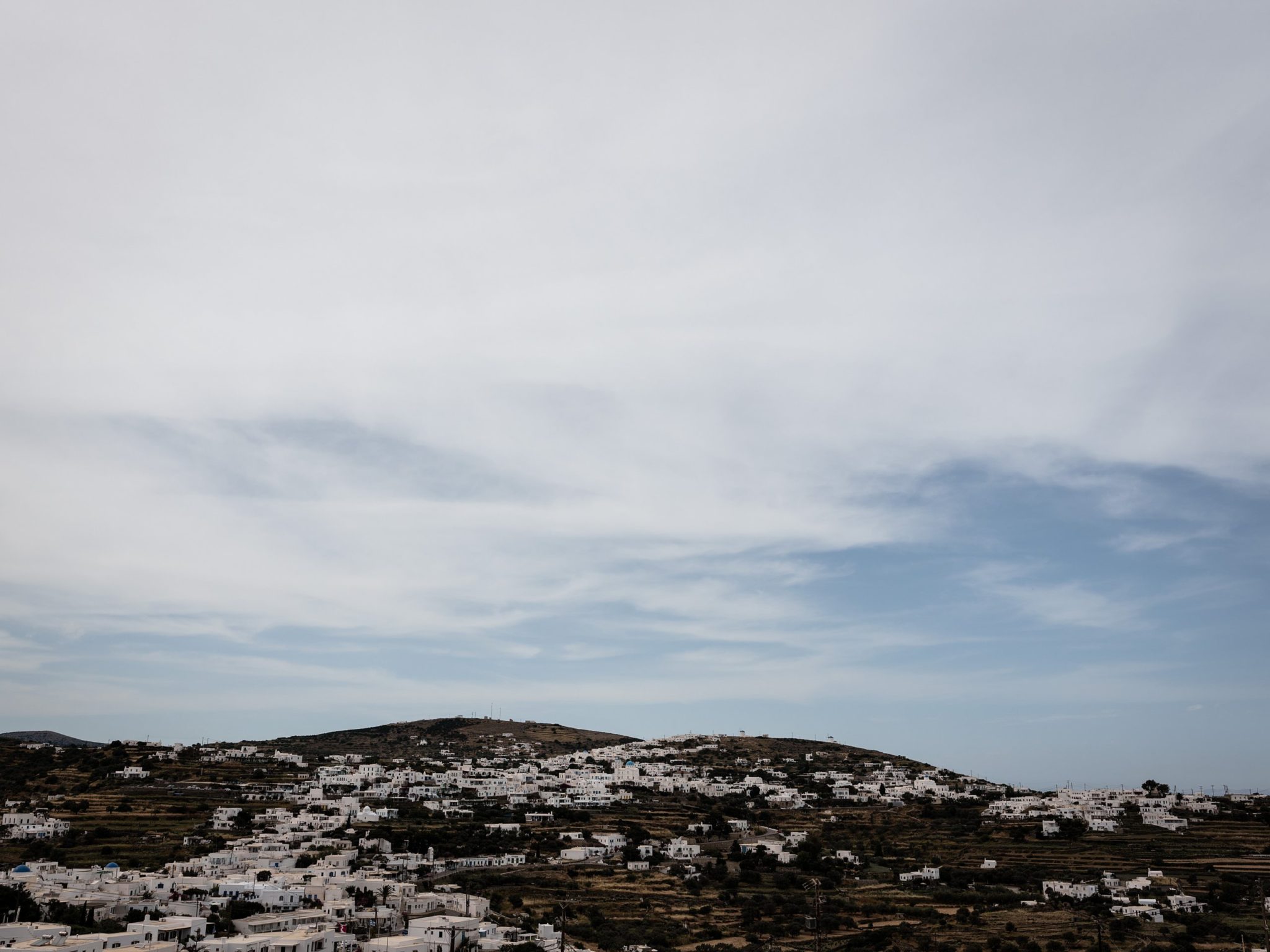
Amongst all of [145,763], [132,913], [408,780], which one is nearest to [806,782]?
[408,780]

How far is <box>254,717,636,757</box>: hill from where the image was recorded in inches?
6038

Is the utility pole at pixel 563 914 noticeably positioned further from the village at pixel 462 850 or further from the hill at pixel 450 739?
the hill at pixel 450 739

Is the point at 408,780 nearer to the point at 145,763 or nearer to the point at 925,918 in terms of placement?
the point at 145,763

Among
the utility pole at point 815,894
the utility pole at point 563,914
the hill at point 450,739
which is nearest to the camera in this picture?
the utility pole at point 563,914

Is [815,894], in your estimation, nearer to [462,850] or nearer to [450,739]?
[462,850]

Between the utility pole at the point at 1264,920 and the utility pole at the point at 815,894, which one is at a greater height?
the utility pole at the point at 1264,920

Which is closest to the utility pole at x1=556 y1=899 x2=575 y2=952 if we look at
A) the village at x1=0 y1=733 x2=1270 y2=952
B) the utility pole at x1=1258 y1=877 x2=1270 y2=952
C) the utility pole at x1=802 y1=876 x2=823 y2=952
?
the village at x1=0 y1=733 x2=1270 y2=952

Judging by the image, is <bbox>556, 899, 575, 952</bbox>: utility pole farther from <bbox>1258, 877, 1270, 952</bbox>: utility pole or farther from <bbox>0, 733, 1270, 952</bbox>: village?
<bbox>1258, 877, 1270, 952</bbox>: utility pole

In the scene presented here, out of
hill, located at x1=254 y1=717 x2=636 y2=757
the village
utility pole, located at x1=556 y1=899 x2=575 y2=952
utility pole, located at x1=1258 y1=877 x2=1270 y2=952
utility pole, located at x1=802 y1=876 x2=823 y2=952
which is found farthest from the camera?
hill, located at x1=254 y1=717 x2=636 y2=757

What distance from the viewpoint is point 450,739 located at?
167750mm

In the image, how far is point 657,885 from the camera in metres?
64.4

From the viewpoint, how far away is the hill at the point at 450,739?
153375mm

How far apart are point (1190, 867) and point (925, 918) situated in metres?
29.2

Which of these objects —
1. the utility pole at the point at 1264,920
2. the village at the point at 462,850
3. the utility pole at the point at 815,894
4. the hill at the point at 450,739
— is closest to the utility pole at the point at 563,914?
the village at the point at 462,850
